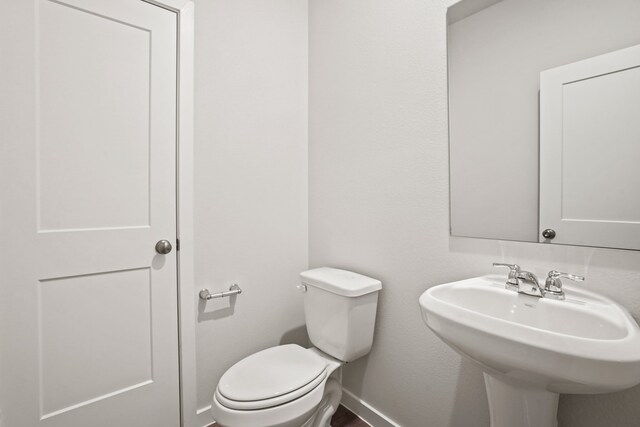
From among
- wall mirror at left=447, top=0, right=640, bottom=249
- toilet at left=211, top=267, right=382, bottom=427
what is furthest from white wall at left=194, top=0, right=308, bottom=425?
wall mirror at left=447, top=0, right=640, bottom=249

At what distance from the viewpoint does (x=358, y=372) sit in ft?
5.21

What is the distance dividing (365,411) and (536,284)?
1.08 meters

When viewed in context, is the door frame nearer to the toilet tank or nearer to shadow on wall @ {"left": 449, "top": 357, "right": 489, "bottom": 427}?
the toilet tank

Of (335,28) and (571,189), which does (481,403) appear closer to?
(571,189)

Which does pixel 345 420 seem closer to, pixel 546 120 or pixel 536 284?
pixel 536 284

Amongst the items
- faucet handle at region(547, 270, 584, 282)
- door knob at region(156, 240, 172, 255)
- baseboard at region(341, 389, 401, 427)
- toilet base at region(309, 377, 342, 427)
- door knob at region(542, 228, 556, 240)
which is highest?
door knob at region(542, 228, 556, 240)

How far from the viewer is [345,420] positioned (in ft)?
5.06

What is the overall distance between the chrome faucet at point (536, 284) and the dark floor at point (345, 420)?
3.49 ft

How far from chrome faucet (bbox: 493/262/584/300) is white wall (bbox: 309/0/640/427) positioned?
8cm

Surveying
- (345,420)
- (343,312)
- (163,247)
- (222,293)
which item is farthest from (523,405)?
(163,247)

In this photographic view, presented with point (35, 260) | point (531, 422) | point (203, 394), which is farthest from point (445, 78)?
point (203, 394)

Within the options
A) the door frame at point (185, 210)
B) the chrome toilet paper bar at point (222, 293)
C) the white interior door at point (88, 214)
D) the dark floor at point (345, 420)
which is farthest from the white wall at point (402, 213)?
the white interior door at point (88, 214)

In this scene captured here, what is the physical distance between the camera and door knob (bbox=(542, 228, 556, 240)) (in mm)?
966

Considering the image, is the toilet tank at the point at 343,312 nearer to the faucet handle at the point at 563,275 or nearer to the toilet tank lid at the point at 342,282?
the toilet tank lid at the point at 342,282
